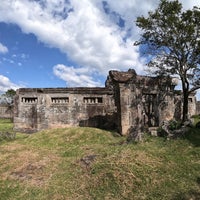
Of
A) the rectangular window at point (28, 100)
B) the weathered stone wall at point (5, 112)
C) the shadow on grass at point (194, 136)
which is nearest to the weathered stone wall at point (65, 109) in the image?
the rectangular window at point (28, 100)

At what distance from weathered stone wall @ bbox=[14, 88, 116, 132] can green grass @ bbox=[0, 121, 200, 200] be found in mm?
4284

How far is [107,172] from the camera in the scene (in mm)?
5598

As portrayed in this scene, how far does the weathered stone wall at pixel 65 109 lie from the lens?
12.7 meters

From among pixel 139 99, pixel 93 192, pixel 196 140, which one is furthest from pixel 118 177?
pixel 139 99

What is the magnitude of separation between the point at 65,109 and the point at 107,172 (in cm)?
761

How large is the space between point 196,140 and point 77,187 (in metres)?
4.55

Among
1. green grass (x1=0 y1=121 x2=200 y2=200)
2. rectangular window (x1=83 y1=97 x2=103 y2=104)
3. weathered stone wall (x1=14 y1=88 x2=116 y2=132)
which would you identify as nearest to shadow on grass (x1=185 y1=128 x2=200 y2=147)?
green grass (x1=0 y1=121 x2=200 y2=200)

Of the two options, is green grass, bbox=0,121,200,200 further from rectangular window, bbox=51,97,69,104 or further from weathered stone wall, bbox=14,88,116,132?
rectangular window, bbox=51,97,69,104

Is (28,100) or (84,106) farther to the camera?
(28,100)

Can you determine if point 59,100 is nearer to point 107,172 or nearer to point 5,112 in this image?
point 107,172

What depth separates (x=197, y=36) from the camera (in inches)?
455

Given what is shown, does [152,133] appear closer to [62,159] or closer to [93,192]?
[62,159]

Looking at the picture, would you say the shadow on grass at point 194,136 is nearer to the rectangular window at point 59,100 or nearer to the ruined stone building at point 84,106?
the ruined stone building at point 84,106

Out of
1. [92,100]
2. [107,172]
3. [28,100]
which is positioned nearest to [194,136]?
[107,172]
